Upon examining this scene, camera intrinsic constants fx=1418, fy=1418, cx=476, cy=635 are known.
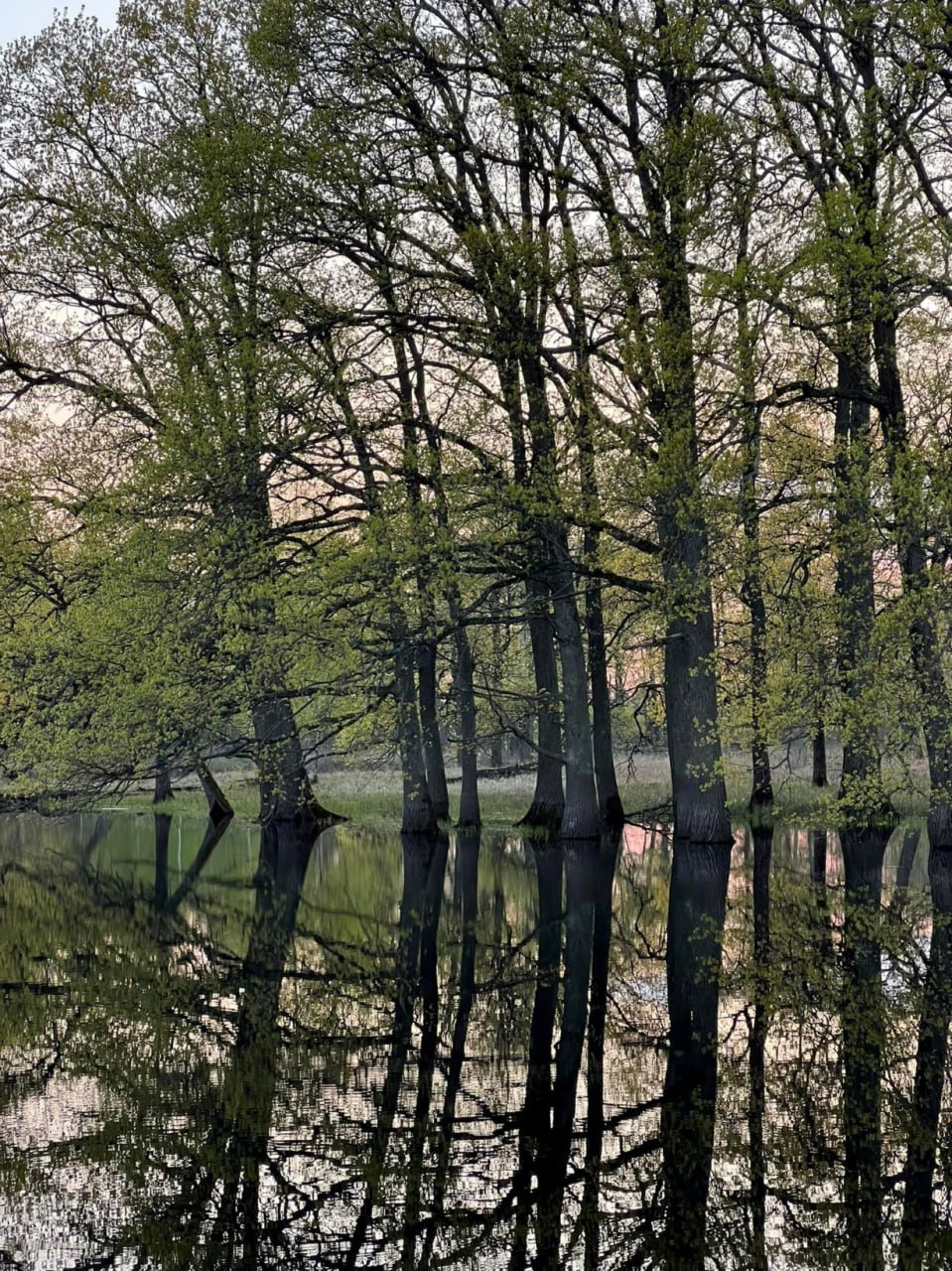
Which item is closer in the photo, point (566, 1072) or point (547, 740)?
point (566, 1072)

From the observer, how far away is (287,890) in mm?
22156

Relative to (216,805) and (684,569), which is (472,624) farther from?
(216,805)

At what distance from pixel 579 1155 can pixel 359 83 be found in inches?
801

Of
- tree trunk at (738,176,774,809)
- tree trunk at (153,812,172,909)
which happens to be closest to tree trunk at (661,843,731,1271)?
tree trunk at (738,176,774,809)

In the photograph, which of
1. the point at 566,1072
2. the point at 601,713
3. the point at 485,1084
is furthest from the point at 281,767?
the point at 485,1084

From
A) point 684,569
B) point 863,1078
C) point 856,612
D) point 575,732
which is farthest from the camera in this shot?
point 575,732

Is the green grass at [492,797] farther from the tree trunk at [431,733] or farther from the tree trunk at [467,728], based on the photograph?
the tree trunk at [431,733]

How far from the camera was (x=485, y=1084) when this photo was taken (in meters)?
9.19

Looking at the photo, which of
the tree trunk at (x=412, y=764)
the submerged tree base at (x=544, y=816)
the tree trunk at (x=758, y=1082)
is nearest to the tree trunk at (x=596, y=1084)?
the tree trunk at (x=758, y=1082)

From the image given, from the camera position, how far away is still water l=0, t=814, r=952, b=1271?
21.5ft

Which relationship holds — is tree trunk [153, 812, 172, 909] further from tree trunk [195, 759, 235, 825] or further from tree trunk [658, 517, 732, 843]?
tree trunk [658, 517, 732, 843]

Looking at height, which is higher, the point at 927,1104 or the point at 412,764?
the point at 412,764

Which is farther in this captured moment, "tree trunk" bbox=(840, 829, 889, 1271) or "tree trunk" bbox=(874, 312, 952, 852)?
"tree trunk" bbox=(874, 312, 952, 852)

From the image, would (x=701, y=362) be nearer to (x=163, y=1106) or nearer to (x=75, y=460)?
(x=163, y=1106)
